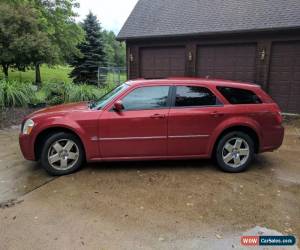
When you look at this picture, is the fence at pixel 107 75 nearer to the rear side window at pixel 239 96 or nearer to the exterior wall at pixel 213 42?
the exterior wall at pixel 213 42

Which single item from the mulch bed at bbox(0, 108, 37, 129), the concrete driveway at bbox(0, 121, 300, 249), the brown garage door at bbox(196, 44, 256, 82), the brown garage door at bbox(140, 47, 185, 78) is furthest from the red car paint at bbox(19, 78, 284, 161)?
the brown garage door at bbox(140, 47, 185, 78)

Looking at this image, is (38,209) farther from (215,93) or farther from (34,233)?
(215,93)

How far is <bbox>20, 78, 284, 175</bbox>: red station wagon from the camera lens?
4.81m

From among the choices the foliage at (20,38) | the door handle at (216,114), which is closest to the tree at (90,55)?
the foliage at (20,38)

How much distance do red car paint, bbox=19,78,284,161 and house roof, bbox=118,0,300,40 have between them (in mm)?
6222

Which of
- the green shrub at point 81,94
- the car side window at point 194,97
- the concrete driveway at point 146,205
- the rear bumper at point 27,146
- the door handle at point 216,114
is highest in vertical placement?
the car side window at point 194,97

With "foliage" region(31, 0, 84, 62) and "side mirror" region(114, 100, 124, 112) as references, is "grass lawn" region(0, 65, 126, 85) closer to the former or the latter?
"foliage" region(31, 0, 84, 62)

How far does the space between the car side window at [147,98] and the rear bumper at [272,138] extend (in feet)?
6.06

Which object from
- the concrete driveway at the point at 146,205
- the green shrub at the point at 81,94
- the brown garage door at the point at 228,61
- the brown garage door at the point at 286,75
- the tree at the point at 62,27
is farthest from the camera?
the tree at the point at 62,27

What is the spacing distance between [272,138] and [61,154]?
11.9ft

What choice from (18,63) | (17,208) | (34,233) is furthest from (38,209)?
(18,63)

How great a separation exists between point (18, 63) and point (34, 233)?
15.4 metres

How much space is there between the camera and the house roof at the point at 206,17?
33.8ft

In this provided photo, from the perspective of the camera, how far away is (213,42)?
37.5 ft
